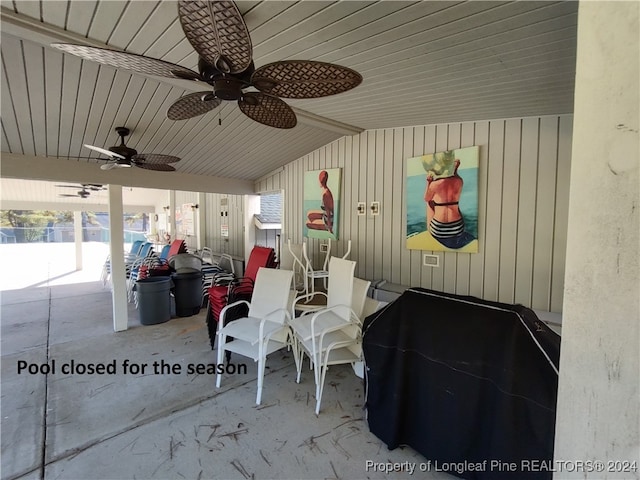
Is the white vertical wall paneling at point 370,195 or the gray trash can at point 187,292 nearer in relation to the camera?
the white vertical wall paneling at point 370,195

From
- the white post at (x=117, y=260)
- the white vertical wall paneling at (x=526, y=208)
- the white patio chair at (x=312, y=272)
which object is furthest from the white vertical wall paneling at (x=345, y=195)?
the white post at (x=117, y=260)

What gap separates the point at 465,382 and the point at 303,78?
1.77 meters

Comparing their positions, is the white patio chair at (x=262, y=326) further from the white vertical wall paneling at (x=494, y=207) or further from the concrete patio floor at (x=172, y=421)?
the white vertical wall paneling at (x=494, y=207)

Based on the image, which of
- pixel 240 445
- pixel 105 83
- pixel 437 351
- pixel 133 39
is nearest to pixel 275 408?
pixel 240 445

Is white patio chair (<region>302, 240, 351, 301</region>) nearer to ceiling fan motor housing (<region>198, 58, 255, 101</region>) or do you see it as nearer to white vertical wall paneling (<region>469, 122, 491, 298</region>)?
white vertical wall paneling (<region>469, 122, 491, 298</region>)

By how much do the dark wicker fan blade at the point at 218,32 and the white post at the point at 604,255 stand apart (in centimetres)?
103

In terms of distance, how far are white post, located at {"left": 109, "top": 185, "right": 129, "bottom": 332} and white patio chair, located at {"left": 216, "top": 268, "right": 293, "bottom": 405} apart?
7.47 ft

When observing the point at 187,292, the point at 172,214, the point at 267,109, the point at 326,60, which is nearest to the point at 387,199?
the point at 326,60

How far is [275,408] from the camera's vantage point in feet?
7.85

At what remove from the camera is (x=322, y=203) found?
13.7 ft

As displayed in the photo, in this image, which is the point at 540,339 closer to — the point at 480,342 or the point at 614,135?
the point at 480,342

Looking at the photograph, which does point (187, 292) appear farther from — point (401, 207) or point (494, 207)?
point (494, 207)

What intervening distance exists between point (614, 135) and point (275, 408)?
2.57 metres

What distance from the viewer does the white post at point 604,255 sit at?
668 millimetres
